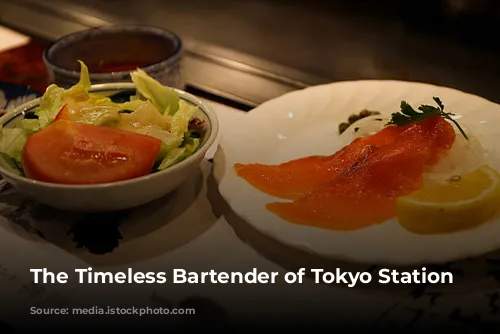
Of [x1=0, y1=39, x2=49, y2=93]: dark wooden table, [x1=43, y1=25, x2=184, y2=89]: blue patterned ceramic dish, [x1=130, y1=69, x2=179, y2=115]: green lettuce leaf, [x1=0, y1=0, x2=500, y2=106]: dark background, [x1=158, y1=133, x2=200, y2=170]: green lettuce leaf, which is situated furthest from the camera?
[x1=0, y1=0, x2=500, y2=106]: dark background

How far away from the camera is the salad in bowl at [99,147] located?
0.79 metres

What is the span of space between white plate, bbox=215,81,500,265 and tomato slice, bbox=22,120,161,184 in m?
0.14

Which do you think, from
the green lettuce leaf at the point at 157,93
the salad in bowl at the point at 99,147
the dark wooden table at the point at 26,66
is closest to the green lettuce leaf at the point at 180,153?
the salad in bowl at the point at 99,147

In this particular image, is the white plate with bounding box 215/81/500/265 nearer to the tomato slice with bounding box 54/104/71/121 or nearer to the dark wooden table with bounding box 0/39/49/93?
the tomato slice with bounding box 54/104/71/121

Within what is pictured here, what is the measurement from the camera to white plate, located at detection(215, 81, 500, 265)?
2.38ft

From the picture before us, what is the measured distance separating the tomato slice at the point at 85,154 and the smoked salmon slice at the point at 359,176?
17cm

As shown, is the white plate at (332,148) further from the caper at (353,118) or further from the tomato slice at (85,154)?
the tomato slice at (85,154)

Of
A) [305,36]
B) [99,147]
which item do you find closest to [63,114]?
[99,147]

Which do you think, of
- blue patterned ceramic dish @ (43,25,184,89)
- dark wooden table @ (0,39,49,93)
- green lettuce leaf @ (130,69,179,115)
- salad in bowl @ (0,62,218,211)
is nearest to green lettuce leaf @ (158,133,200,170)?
salad in bowl @ (0,62,218,211)

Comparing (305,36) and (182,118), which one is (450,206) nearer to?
(182,118)

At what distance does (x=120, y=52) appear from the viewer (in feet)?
4.15

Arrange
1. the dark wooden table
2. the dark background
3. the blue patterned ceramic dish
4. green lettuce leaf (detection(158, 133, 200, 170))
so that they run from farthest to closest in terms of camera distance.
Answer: the dark background → the dark wooden table → the blue patterned ceramic dish → green lettuce leaf (detection(158, 133, 200, 170))

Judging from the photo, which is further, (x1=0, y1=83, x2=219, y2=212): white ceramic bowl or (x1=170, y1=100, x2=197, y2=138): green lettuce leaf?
(x1=170, y1=100, x2=197, y2=138): green lettuce leaf

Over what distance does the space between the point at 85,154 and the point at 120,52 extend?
1.73 feet
